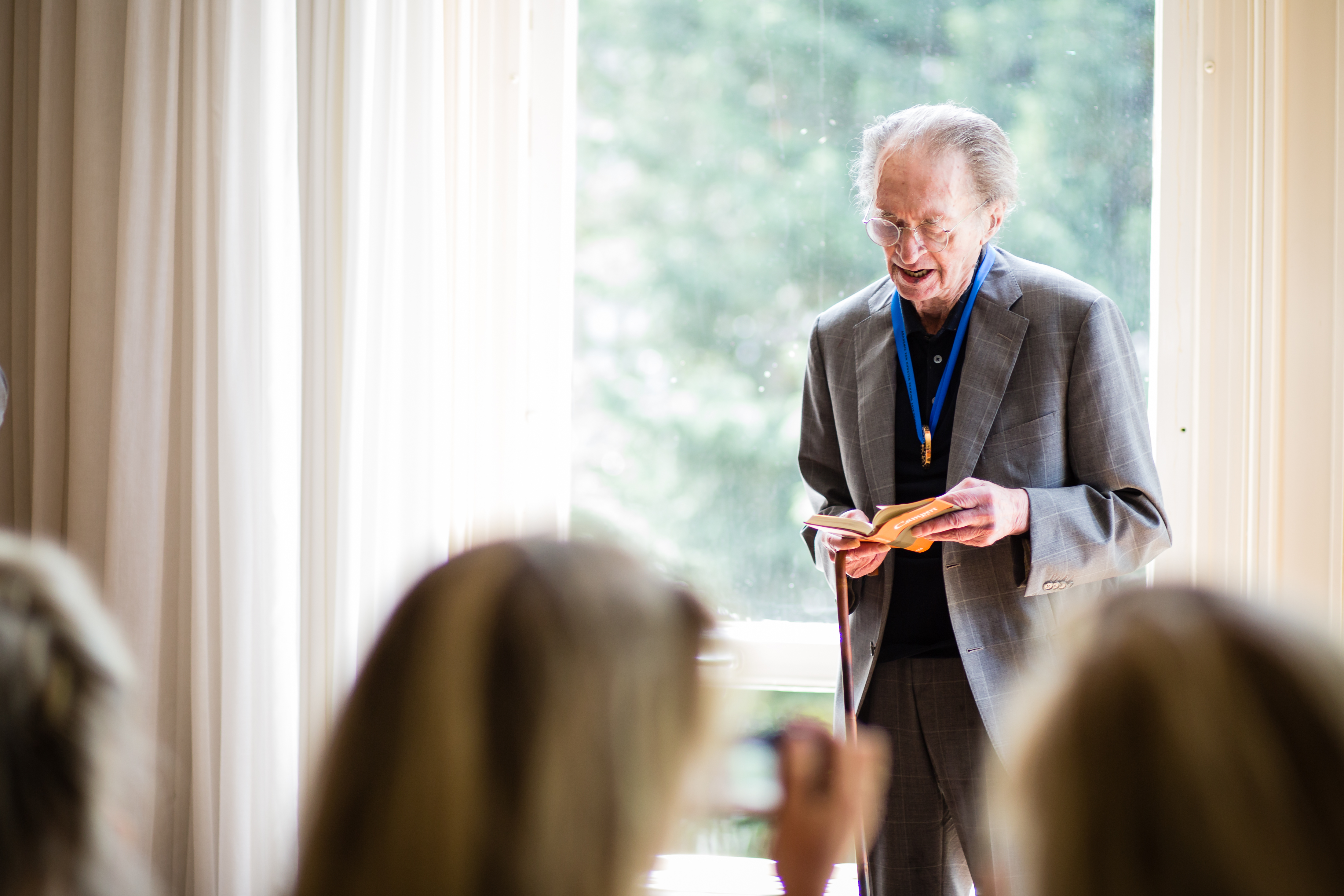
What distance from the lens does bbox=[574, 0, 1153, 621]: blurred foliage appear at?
264cm

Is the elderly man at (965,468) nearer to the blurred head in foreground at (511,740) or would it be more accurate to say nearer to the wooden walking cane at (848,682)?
the wooden walking cane at (848,682)

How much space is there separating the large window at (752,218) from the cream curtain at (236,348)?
41 centimetres

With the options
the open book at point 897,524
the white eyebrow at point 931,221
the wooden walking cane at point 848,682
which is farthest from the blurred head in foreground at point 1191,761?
the white eyebrow at point 931,221

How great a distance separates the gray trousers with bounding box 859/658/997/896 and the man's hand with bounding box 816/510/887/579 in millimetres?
184

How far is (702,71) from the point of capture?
2.79 metres

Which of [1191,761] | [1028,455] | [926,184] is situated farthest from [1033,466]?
[1191,761]

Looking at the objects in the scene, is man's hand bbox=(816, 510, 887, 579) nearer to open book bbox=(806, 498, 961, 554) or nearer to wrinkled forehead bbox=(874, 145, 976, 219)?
open book bbox=(806, 498, 961, 554)

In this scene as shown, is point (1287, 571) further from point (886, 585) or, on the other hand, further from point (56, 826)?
point (56, 826)

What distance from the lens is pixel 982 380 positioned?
187 cm

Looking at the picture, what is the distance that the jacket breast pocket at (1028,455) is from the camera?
6.14ft

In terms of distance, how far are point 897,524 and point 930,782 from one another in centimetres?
47

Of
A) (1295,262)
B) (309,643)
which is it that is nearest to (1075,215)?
(1295,262)

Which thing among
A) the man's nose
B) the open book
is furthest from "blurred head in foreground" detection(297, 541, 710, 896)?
the man's nose

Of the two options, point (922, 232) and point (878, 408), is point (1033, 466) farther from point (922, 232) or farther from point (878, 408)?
point (922, 232)
